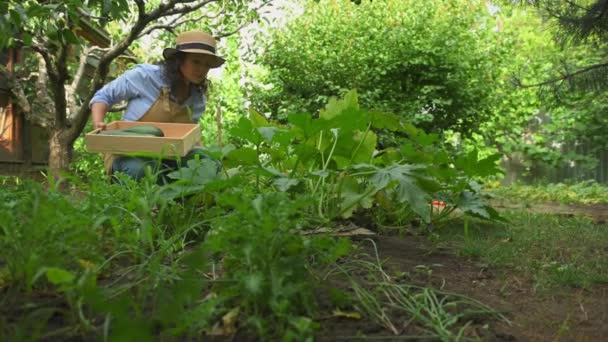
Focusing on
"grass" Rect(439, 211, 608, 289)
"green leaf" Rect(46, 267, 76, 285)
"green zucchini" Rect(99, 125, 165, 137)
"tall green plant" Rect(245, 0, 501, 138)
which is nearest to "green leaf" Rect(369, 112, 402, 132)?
"grass" Rect(439, 211, 608, 289)

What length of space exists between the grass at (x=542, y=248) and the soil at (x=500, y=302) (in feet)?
0.22

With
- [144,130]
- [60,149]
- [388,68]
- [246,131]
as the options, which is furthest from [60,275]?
[388,68]

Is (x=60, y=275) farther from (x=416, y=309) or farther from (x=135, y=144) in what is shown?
(x=135, y=144)

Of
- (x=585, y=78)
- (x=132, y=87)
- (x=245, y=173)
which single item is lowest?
(x=245, y=173)

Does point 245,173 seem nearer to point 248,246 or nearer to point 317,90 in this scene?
point 248,246

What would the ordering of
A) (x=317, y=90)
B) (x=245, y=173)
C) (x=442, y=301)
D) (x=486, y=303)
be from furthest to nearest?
(x=317, y=90) < (x=245, y=173) < (x=486, y=303) < (x=442, y=301)

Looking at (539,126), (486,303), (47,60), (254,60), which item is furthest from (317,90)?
(539,126)

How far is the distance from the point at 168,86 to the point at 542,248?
2482mm

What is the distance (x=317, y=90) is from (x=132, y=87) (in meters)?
4.96

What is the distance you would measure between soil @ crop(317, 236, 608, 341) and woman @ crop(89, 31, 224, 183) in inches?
74.5

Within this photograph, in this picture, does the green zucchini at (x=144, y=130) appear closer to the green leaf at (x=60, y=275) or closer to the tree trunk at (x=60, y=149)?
the green leaf at (x=60, y=275)

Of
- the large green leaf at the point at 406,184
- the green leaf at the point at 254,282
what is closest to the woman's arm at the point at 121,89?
the large green leaf at the point at 406,184

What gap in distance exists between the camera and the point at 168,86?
3576 millimetres

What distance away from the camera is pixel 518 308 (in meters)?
1.40
